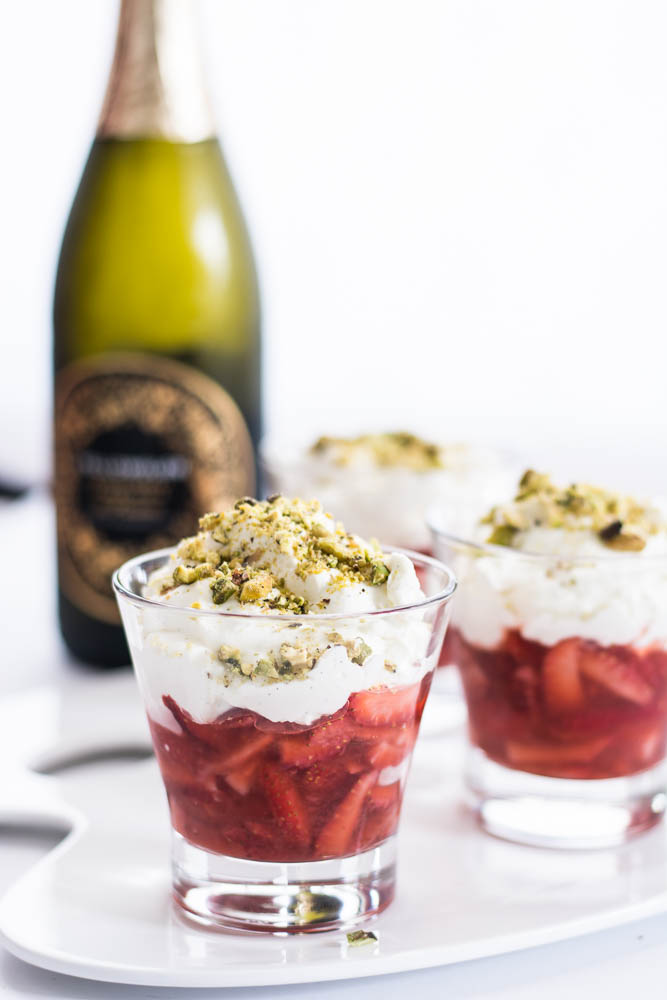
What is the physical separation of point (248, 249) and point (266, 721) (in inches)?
51.9

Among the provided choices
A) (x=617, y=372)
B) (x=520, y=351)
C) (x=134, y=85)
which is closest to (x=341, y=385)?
(x=520, y=351)

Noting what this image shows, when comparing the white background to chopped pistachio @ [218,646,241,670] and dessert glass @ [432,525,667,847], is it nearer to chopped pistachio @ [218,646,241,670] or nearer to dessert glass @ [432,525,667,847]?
dessert glass @ [432,525,667,847]

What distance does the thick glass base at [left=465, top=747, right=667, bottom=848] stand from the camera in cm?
129

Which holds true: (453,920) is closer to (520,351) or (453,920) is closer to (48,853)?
(48,853)

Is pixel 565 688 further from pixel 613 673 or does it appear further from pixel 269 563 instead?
pixel 269 563

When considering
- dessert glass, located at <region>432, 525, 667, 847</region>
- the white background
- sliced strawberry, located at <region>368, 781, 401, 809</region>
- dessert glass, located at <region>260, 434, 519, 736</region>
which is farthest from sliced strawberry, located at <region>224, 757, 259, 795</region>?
the white background

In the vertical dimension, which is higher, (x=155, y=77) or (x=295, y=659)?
(x=155, y=77)

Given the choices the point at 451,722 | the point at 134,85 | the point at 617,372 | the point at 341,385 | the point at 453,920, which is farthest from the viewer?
the point at 341,385

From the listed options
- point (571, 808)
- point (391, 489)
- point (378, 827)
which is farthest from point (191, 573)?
point (391, 489)

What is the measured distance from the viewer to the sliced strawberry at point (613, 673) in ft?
4.12

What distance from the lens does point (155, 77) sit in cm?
196

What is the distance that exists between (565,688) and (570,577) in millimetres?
118

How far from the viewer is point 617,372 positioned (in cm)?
327

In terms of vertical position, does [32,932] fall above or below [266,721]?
below
